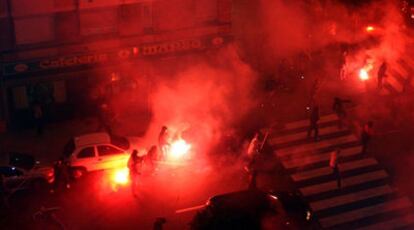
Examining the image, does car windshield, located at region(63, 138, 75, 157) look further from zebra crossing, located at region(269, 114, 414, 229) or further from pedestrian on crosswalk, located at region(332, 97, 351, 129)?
pedestrian on crosswalk, located at region(332, 97, 351, 129)

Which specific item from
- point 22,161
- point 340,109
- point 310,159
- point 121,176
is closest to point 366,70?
point 340,109

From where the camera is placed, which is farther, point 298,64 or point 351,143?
point 298,64

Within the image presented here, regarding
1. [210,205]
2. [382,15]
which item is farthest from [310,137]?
[382,15]

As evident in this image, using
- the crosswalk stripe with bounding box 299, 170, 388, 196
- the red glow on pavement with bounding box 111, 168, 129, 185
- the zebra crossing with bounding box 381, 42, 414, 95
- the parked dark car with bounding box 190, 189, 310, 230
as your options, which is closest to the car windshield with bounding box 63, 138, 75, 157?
the red glow on pavement with bounding box 111, 168, 129, 185

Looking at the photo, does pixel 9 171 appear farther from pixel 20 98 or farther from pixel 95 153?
pixel 20 98

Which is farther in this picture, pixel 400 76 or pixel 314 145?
pixel 400 76

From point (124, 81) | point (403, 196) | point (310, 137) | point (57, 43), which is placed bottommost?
point (403, 196)

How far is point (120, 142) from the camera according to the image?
2183 centimetres

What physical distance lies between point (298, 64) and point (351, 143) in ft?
18.1

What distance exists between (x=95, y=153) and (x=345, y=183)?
9.11 m

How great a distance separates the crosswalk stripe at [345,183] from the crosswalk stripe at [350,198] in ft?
1.41

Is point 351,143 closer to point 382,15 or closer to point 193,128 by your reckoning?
point 193,128

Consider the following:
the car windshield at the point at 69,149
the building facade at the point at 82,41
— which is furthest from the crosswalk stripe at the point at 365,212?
the building facade at the point at 82,41

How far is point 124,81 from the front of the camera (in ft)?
82.9
